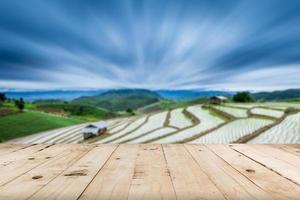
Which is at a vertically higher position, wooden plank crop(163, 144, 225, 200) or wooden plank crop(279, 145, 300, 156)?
wooden plank crop(279, 145, 300, 156)

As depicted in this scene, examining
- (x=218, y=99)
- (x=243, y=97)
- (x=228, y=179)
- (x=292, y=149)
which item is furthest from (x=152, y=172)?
(x=243, y=97)

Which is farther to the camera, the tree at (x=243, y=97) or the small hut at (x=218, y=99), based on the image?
the tree at (x=243, y=97)

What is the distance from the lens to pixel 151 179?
1119 millimetres

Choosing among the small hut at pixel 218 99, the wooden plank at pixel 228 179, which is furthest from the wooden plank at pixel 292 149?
the small hut at pixel 218 99

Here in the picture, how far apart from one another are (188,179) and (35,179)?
80 centimetres

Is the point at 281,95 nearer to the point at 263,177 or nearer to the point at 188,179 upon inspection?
the point at 263,177

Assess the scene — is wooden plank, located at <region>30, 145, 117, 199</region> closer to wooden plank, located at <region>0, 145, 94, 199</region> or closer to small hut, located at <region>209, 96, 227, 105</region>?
wooden plank, located at <region>0, 145, 94, 199</region>

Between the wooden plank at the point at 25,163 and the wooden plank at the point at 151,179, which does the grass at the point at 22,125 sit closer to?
the wooden plank at the point at 25,163

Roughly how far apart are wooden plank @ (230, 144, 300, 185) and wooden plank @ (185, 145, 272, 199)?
10.0 inches

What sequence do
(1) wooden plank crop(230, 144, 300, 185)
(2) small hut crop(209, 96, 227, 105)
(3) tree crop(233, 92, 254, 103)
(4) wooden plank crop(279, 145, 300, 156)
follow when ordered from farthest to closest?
(3) tree crop(233, 92, 254, 103)
(2) small hut crop(209, 96, 227, 105)
(4) wooden plank crop(279, 145, 300, 156)
(1) wooden plank crop(230, 144, 300, 185)

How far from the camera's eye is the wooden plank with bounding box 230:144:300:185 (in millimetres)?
1207

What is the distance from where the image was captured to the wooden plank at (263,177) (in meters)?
0.96

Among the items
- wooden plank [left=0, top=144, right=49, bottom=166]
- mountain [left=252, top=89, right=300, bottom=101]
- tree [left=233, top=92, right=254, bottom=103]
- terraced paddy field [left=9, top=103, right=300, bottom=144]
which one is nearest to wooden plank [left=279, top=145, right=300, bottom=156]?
wooden plank [left=0, top=144, right=49, bottom=166]

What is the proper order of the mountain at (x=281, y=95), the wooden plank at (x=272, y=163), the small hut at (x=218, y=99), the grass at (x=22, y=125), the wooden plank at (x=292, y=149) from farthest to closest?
the mountain at (x=281, y=95) → the small hut at (x=218, y=99) → the grass at (x=22, y=125) → the wooden plank at (x=292, y=149) → the wooden plank at (x=272, y=163)
